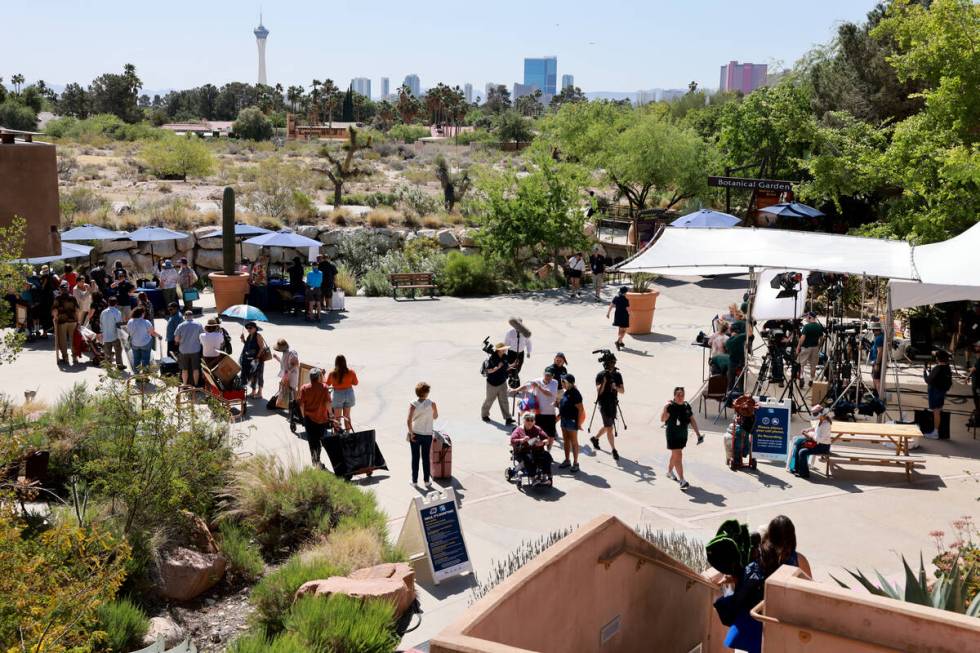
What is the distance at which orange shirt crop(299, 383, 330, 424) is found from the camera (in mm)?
12250

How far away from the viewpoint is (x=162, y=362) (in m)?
16.2

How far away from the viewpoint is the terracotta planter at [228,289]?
22.6 metres

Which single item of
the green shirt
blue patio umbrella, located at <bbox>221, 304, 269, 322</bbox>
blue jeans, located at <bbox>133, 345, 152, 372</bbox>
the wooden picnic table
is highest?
blue patio umbrella, located at <bbox>221, 304, 269, 322</bbox>

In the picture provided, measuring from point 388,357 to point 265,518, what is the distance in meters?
8.56

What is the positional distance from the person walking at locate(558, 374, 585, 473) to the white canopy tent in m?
5.71

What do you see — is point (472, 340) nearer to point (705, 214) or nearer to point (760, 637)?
point (705, 214)

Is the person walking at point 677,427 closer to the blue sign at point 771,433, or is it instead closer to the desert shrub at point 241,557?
the blue sign at point 771,433

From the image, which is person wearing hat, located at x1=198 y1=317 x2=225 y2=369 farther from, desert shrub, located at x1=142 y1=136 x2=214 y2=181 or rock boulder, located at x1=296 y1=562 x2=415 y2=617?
desert shrub, located at x1=142 y1=136 x2=214 y2=181

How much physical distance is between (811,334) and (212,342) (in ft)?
32.4

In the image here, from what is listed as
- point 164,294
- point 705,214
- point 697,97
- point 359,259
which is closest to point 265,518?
point 164,294

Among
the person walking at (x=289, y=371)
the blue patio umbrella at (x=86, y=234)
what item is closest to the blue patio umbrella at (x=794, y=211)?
the blue patio umbrella at (x=86, y=234)

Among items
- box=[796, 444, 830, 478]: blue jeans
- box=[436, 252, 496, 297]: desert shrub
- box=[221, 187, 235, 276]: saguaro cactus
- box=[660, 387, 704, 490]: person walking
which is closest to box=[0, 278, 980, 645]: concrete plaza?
box=[796, 444, 830, 478]: blue jeans

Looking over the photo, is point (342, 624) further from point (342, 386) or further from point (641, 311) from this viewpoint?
point (641, 311)

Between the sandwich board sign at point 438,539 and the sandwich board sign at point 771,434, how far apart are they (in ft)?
17.7
